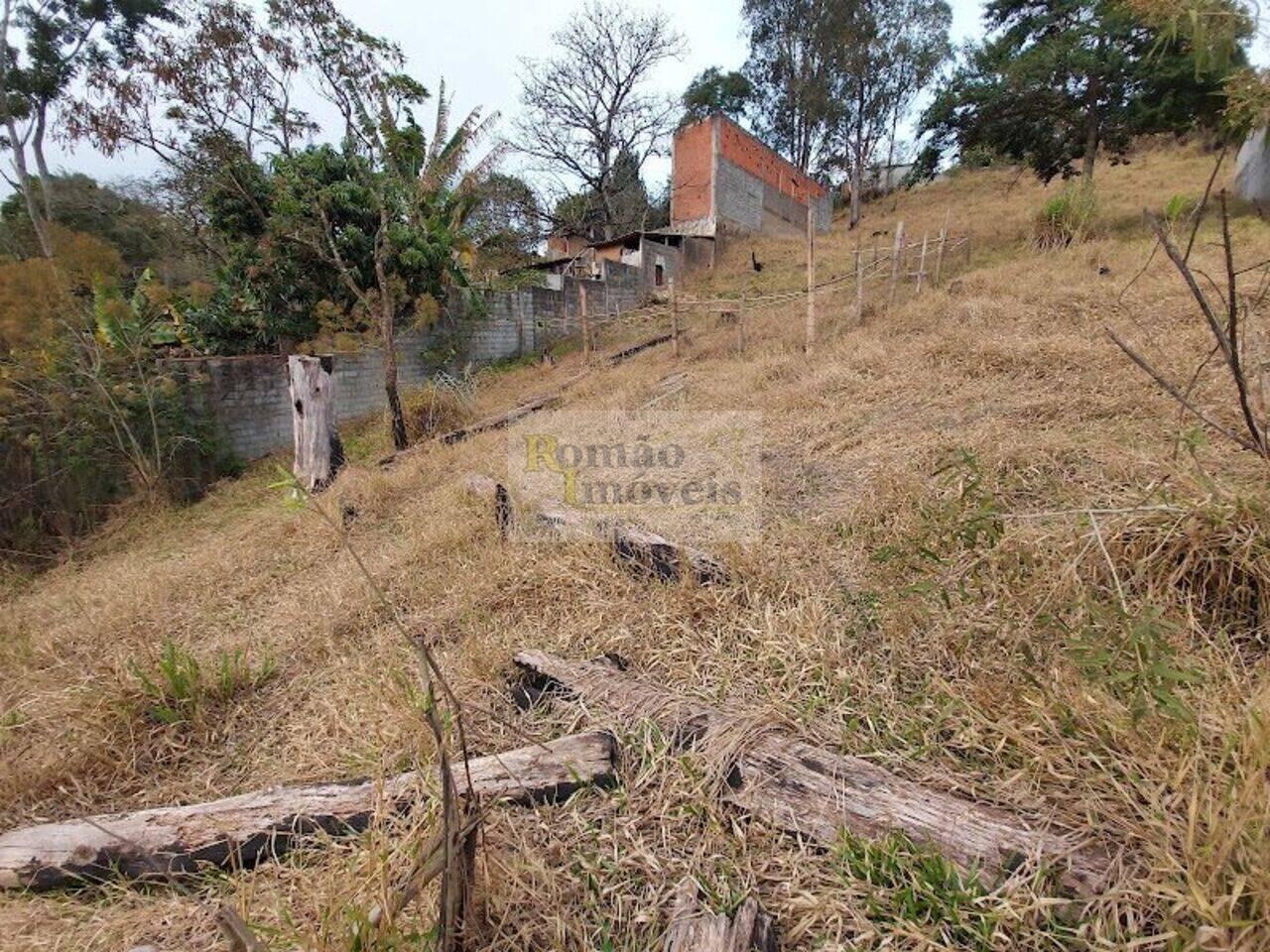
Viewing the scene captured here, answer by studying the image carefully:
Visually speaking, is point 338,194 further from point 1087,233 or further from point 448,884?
point 1087,233

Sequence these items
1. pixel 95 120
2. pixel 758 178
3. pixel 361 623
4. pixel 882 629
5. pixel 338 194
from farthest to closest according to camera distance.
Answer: pixel 758 178 < pixel 95 120 < pixel 338 194 < pixel 361 623 < pixel 882 629

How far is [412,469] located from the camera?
16.4ft

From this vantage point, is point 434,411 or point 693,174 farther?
point 693,174

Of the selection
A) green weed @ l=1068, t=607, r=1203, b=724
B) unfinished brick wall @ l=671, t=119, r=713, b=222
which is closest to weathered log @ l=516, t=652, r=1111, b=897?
green weed @ l=1068, t=607, r=1203, b=724

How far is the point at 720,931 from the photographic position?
1.07 m

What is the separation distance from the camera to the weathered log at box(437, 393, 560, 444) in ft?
20.1

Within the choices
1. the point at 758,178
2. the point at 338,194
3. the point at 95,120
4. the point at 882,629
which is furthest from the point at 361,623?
the point at 758,178

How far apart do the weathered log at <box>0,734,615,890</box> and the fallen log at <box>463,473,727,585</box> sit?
104cm

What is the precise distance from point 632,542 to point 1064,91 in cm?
1306

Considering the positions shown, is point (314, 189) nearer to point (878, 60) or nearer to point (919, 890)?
point (919, 890)

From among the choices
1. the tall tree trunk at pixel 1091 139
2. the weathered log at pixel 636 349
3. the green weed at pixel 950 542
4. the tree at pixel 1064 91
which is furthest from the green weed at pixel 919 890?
the tall tree trunk at pixel 1091 139

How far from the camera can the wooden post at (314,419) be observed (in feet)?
16.7

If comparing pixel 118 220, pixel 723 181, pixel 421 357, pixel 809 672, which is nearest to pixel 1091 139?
pixel 723 181

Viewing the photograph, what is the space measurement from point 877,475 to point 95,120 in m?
13.5
